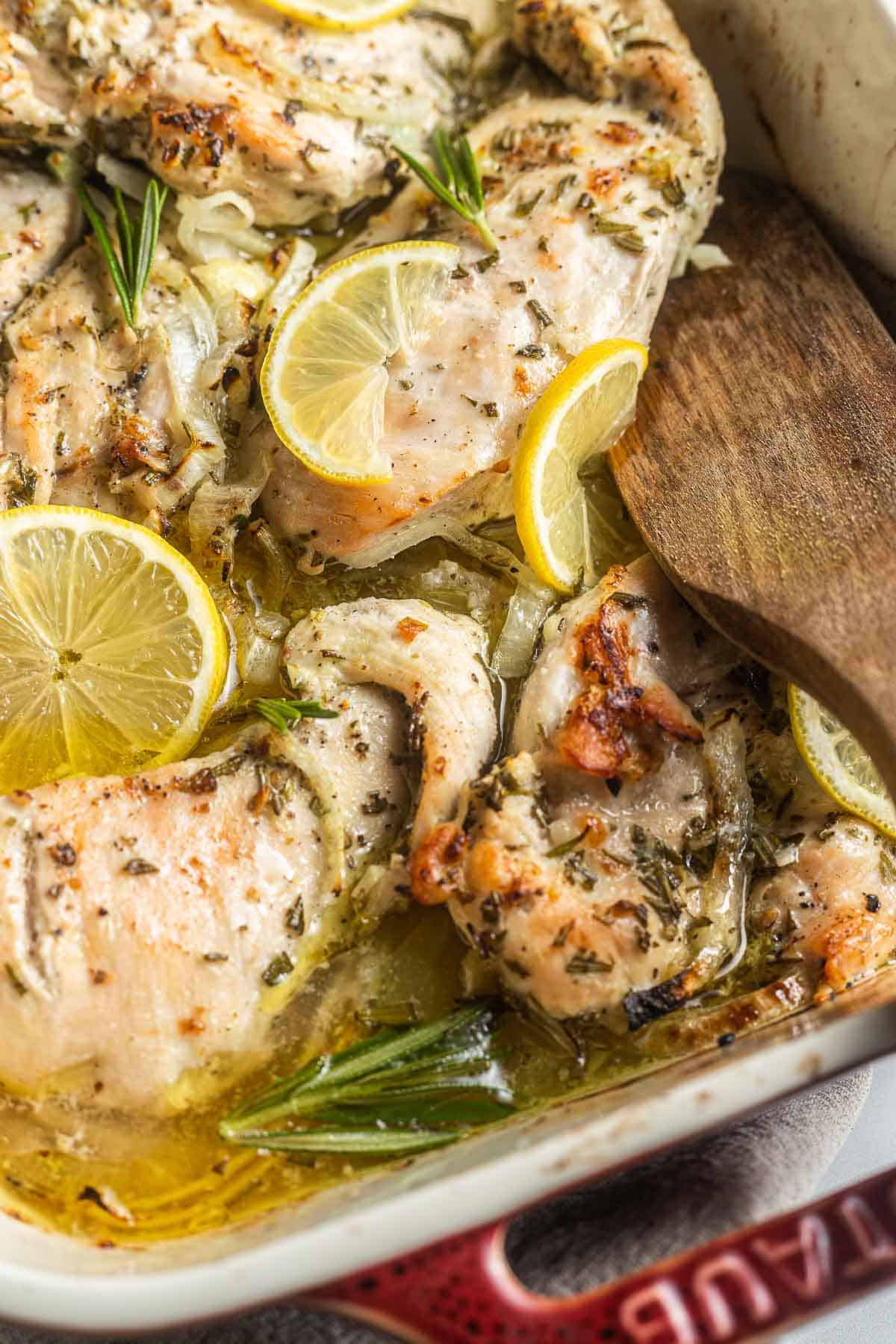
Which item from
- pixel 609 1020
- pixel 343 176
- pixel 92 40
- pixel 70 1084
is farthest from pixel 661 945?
pixel 92 40

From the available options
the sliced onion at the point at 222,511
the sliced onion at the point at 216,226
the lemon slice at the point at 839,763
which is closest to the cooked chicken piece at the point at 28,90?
the sliced onion at the point at 216,226

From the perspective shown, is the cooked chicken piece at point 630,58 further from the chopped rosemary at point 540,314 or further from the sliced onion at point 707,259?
the chopped rosemary at point 540,314

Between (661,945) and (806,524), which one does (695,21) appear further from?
(661,945)

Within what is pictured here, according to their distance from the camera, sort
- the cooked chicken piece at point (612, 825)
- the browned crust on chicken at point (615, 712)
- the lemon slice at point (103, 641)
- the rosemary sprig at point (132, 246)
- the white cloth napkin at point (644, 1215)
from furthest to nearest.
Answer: the rosemary sprig at point (132, 246), the lemon slice at point (103, 641), the browned crust on chicken at point (615, 712), the cooked chicken piece at point (612, 825), the white cloth napkin at point (644, 1215)

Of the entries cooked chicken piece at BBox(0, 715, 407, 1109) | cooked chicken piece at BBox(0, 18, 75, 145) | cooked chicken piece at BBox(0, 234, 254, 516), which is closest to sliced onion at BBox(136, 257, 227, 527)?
cooked chicken piece at BBox(0, 234, 254, 516)

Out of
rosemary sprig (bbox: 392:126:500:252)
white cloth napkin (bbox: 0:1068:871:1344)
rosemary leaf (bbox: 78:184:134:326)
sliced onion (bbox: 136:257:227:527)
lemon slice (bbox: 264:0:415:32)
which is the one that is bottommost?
white cloth napkin (bbox: 0:1068:871:1344)

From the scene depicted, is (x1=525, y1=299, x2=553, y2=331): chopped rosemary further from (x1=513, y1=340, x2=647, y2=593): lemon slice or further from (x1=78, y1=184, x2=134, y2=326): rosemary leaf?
(x1=78, y1=184, x2=134, y2=326): rosemary leaf

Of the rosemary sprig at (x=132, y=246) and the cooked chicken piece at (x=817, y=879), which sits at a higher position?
the rosemary sprig at (x=132, y=246)
